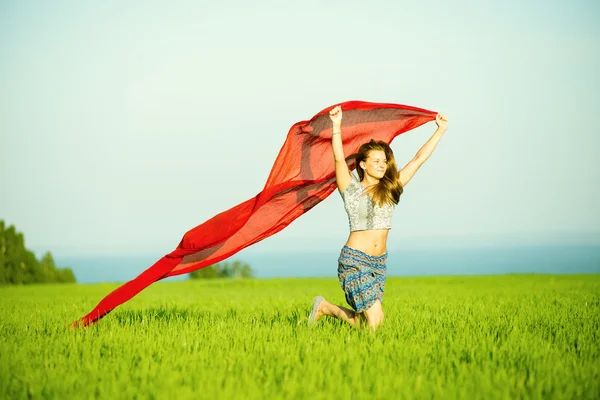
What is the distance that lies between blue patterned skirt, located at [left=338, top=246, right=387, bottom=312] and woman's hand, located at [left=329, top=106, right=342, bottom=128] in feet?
4.77

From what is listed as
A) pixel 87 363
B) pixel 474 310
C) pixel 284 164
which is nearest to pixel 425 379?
pixel 87 363

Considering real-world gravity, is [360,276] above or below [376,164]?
below

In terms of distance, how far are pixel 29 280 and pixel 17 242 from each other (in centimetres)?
227

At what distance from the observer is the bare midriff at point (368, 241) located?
7379mm

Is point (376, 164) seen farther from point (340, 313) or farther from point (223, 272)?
point (223, 272)

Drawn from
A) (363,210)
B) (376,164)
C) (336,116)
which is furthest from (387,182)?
(336,116)

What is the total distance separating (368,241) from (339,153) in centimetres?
109

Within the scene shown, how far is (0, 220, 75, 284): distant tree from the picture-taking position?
22.4 meters

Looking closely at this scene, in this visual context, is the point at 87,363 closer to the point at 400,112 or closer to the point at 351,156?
the point at 351,156

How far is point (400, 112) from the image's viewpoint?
336 inches

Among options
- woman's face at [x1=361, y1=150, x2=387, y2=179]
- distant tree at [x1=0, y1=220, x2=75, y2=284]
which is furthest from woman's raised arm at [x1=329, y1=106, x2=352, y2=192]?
distant tree at [x1=0, y1=220, x2=75, y2=284]

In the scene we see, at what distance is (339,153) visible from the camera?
23.6 feet

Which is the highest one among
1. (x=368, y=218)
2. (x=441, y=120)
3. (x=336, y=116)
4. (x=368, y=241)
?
(x=441, y=120)

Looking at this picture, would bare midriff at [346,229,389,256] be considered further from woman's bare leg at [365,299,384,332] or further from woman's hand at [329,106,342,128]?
woman's hand at [329,106,342,128]
